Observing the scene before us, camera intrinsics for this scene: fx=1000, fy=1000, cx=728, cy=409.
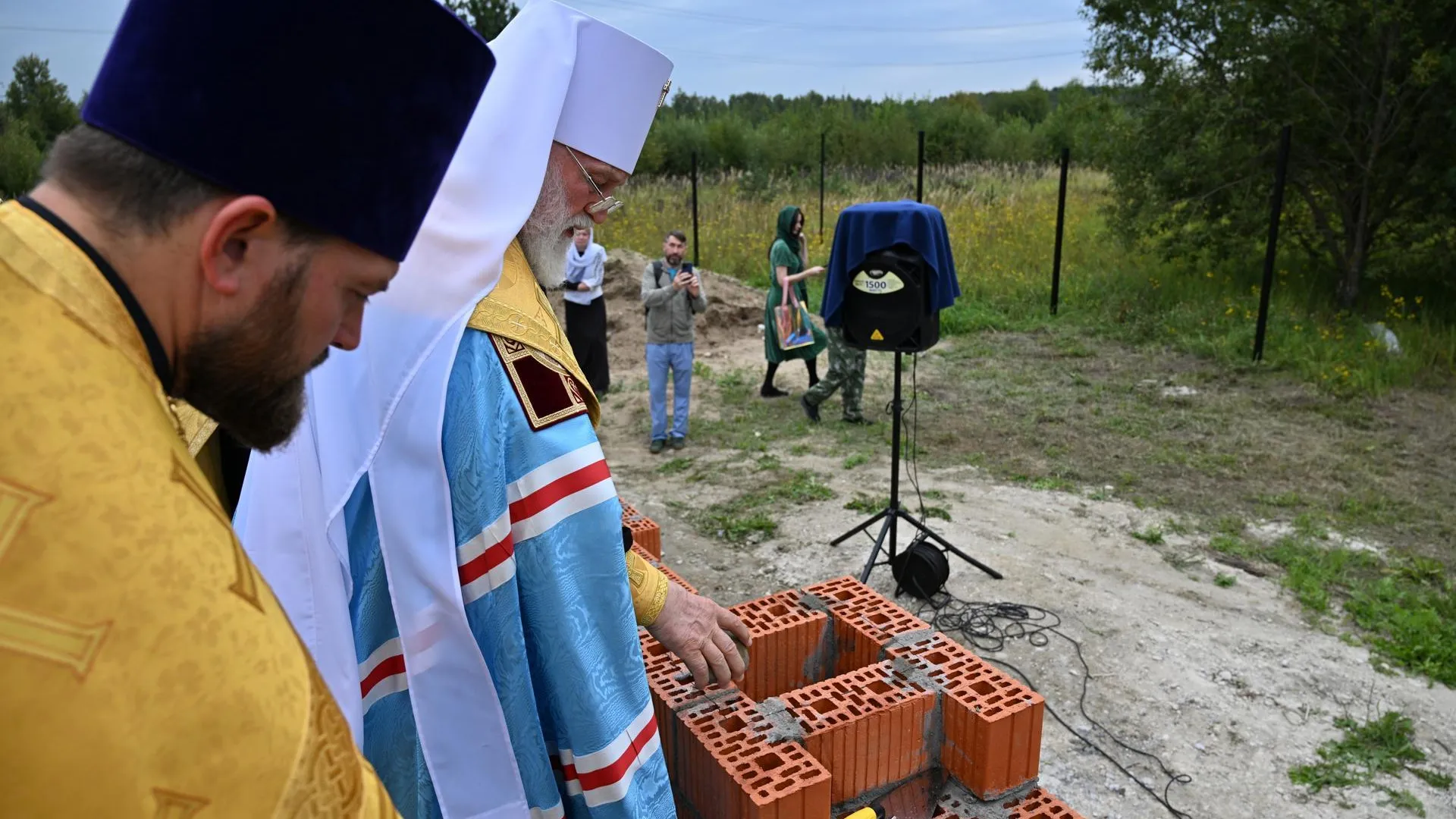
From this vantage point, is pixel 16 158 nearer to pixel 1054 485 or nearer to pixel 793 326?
pixel 793 326

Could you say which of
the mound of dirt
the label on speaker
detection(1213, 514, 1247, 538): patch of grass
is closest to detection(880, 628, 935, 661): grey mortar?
the label on speaker

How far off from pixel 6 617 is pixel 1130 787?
4.00 m

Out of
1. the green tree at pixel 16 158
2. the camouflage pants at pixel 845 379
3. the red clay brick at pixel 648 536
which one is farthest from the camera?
the green tree at pixel 16 158

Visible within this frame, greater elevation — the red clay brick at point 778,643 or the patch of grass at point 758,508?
the red clay brick at point 778,643

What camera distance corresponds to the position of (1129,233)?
42.7 ft

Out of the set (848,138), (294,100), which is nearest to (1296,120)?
(294,100)

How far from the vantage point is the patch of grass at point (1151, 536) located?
19.9 ft

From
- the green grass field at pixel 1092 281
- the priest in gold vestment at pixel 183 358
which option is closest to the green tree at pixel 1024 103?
the green grass field at pixel 1092 281

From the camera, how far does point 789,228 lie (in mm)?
9023

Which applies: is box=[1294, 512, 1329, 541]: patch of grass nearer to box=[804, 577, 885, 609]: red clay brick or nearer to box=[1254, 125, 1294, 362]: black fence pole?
box=[1254, 125, 1294, 362]: black fence pole

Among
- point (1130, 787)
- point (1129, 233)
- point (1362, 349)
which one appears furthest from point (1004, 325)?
point (1130, 787)

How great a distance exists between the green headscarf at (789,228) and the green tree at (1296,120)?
5.73 metres

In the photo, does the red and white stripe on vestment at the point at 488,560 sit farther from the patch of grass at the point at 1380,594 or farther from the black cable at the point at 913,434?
the patch of grass at the point at 1380,594

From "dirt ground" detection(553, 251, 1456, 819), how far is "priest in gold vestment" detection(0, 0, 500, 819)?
11.9ft
